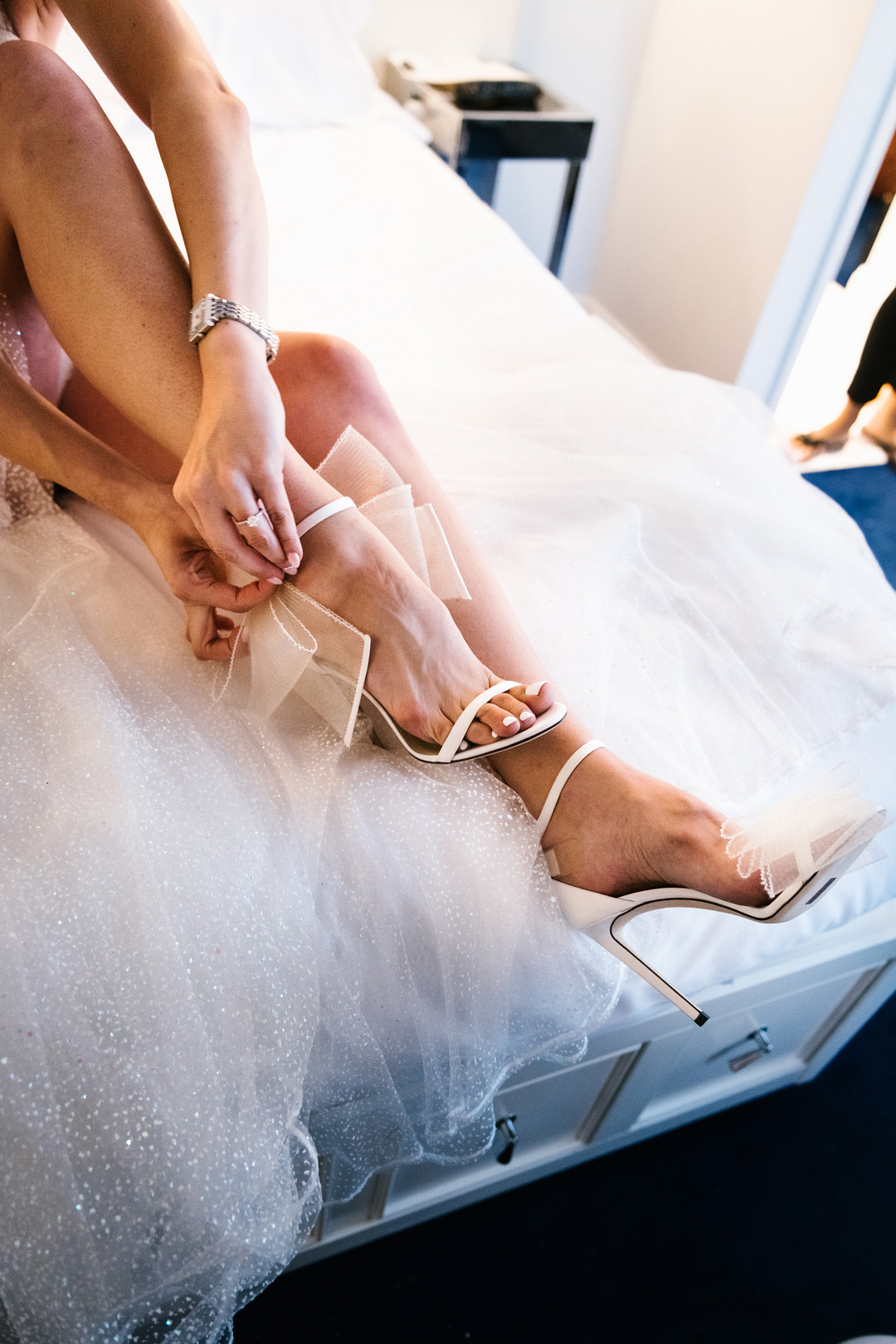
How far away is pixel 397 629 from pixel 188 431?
232mm

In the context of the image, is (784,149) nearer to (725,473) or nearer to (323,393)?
(725,473)

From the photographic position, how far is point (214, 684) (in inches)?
29.0

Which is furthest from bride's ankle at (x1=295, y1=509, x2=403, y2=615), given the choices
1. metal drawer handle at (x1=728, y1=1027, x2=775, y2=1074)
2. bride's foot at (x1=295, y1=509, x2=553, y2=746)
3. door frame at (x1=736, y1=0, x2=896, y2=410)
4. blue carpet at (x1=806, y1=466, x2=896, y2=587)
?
door frame at (x1=736, y1=0, x2=896, y2=410)

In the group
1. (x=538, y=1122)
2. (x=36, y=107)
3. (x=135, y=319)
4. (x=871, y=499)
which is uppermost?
(x=36, y=107)

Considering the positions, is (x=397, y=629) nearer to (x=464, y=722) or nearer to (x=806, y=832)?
(x=464, y=722)

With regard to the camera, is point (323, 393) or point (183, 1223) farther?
point (323, 393)

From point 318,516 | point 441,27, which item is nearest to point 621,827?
point 318,516

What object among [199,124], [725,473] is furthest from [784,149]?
[199,124]

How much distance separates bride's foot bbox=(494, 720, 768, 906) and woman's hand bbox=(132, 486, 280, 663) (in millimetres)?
249

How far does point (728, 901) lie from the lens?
0.65m

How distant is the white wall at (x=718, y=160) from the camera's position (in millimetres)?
1942

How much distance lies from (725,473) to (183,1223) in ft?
2.85

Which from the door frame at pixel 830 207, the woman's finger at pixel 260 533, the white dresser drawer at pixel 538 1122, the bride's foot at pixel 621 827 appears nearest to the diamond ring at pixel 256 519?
the woman's finger at pixel 260 533

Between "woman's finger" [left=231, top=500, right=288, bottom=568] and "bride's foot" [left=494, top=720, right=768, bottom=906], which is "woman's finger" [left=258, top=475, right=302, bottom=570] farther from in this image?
"bride's foot" [left=494, top=720, right=768, bottom=906]
